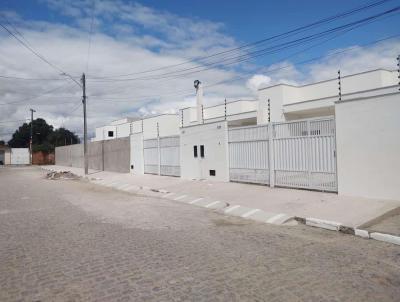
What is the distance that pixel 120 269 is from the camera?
512 centimetres

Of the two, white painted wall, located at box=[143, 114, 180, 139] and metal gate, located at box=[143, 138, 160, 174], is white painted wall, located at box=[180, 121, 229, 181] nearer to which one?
metal gate, located at box=[143, 138, 160, 174]

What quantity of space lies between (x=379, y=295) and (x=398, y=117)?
21.2 feet

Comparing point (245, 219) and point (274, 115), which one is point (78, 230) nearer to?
point (245, 219)

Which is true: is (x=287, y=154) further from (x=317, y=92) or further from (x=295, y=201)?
(x=317, y=92)

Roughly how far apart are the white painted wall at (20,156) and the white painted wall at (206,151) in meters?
63.5

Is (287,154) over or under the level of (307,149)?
under

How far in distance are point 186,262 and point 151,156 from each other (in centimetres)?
1741

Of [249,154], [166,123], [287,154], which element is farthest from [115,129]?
[287,154]

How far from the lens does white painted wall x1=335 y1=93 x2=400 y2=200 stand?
937cm

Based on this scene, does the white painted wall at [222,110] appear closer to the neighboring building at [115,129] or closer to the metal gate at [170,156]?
the metal gate at [170,156]

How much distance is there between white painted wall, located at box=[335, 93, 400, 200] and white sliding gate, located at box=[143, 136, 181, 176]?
10698 millimetres

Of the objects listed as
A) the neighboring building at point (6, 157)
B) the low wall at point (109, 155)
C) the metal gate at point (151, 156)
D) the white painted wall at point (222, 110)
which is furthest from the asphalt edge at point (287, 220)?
the neighboring building at point (6, 157)

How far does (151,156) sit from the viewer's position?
2256cm

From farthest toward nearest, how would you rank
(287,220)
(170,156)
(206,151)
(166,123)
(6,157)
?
(6,157), (166,123), (170,156), (206,151), (287,220)
